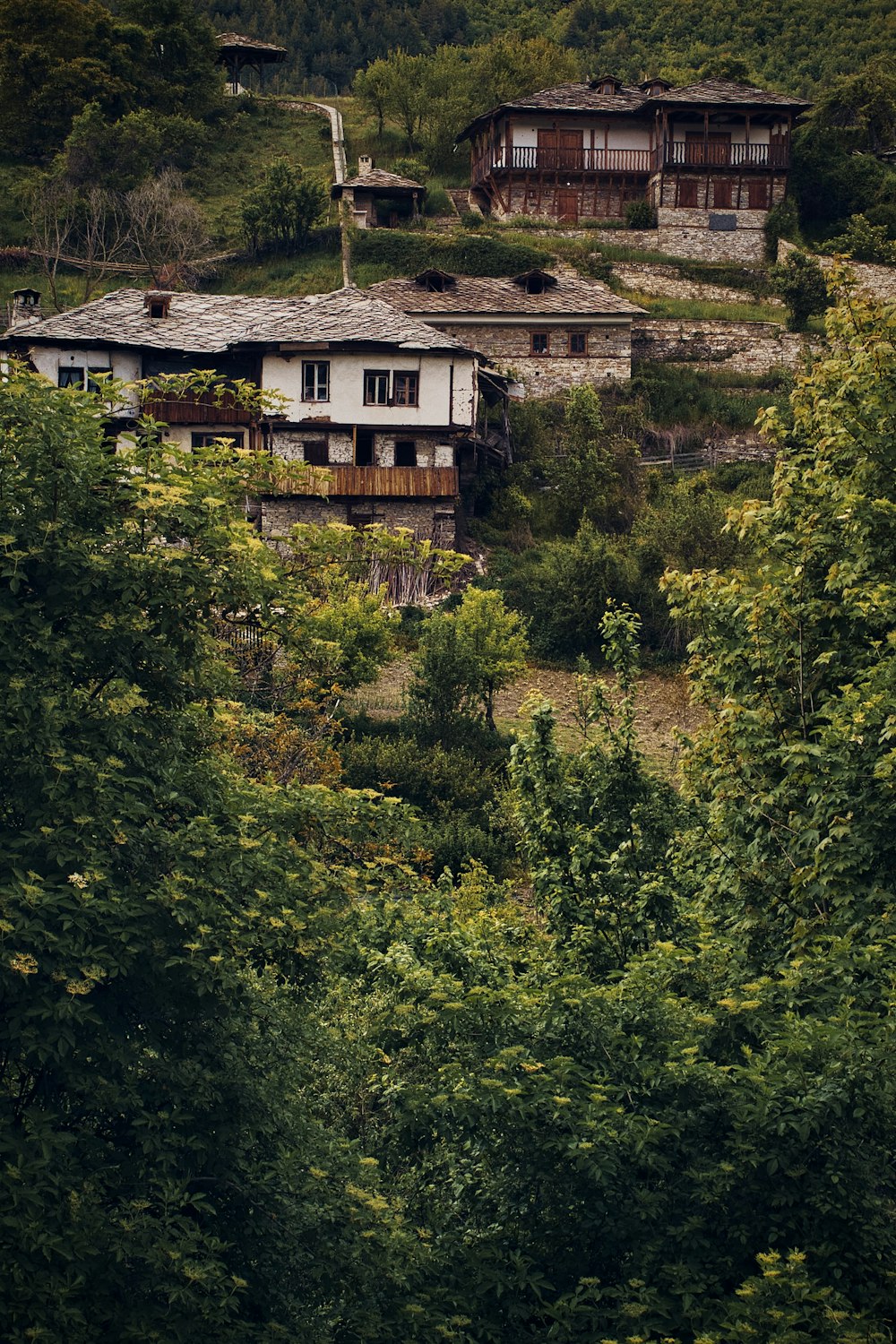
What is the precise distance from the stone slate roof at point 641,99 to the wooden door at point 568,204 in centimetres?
254

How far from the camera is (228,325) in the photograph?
126ft

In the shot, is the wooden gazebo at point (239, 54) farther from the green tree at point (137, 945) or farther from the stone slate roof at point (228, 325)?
the green tree at point (137, 945)

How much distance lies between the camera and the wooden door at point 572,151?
53.4 metres

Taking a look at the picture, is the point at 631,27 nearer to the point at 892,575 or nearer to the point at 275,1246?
the point at 892,575

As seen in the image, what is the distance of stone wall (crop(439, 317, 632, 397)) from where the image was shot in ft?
140

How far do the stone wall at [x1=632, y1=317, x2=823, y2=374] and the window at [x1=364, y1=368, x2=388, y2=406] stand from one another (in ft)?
37.0

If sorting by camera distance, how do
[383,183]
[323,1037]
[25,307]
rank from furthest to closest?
[383,183]
[25,307]
[323,1037]

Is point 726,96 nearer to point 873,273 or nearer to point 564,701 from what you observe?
point 873,273

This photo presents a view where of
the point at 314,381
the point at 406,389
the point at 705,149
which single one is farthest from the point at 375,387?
the point at 705,149

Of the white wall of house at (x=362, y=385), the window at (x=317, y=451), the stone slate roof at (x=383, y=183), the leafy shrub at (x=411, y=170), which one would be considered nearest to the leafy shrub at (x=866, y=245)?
the stone slate roof at (x=383, y=183)

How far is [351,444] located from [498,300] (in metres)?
8.70

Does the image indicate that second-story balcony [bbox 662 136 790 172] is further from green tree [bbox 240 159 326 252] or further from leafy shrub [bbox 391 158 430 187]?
green tree [bbox 240 159 326 252]

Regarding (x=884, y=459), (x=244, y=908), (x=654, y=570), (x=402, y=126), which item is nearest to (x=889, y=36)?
(x=402, y=126)

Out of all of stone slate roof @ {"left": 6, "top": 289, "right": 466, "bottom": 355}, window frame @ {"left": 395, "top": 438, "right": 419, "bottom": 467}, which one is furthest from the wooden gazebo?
window frame @ {"left": 395, "top": 438, "right": 419, "bottom": 467}
